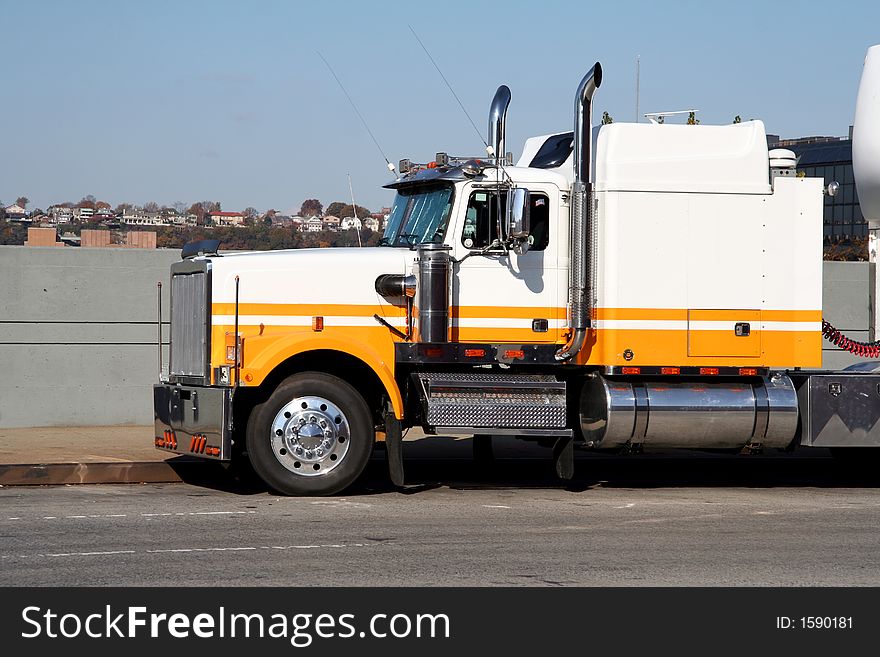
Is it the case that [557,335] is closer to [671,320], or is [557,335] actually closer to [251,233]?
[671,320]

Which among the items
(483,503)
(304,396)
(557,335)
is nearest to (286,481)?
(304,396)

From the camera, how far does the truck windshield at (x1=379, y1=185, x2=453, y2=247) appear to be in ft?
40.8

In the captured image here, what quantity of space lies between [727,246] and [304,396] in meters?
4.31

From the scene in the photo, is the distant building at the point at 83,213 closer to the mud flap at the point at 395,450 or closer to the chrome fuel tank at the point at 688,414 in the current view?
the mud flap at the point at 395,450

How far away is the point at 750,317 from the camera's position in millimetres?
12578

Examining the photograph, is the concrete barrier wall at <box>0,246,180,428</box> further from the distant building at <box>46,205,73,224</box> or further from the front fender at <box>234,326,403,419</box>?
the front fender at <box>234,326,403,419</box>

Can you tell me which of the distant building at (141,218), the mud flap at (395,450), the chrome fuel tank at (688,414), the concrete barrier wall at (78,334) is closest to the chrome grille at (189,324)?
the mud flap at (395,450)

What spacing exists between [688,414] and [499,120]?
3.45 meters

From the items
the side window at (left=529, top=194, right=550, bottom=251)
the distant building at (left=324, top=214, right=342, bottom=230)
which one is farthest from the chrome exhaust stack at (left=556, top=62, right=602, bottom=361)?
the distant building at (left=324, top=214, right=342, bottom=230)

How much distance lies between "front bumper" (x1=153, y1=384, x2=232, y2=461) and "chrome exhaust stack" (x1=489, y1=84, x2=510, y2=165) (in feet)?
11.9

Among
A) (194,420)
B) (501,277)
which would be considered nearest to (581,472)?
(501,277)

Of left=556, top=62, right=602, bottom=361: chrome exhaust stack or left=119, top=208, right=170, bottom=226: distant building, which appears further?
left=119, top=208, right=170, bottom=226: distant building

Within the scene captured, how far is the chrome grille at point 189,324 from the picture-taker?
11977mm

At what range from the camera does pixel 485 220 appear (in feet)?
40.4
